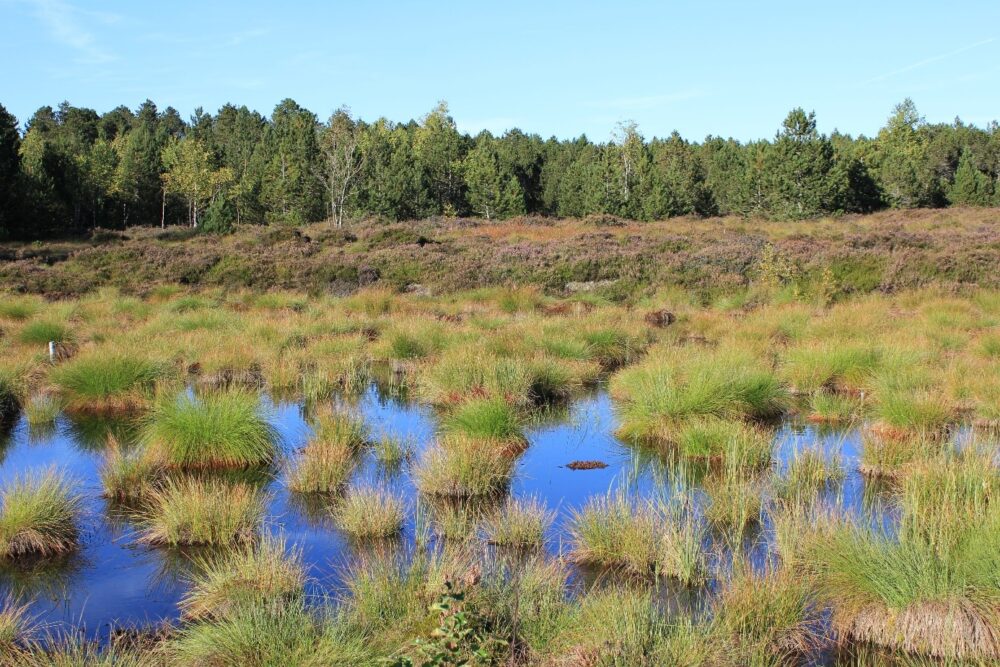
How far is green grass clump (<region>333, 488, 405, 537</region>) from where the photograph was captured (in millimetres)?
6379

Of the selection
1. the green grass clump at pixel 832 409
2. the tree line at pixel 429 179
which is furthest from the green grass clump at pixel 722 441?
the tree line at pixel 429 179

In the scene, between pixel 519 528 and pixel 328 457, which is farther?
pixel 328 457

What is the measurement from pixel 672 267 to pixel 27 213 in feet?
114

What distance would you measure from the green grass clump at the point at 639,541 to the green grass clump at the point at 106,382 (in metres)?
6.77

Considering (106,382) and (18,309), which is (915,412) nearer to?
(106,382)

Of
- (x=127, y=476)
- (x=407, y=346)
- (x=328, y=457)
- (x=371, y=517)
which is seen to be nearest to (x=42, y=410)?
(x=127, y=476)

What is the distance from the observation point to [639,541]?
18.7 feet

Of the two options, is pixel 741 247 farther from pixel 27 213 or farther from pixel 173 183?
pixel 173 183

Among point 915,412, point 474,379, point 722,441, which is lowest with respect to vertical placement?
point 722,441

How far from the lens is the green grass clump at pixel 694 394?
938 centimetres

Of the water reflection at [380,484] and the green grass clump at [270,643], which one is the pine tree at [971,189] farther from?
the green grass clump at [270,643]

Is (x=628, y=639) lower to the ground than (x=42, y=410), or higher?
higher

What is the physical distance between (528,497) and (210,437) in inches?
124

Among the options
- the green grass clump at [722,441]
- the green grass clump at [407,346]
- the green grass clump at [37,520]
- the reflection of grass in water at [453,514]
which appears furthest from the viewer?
the green grass clump at [407,346]
